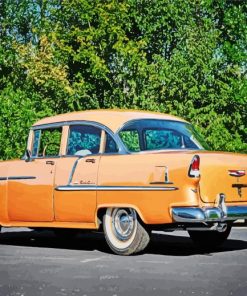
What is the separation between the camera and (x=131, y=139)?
1025 cm

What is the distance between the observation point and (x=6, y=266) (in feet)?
28.5

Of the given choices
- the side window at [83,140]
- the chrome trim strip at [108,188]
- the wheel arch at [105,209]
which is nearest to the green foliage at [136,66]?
the side window at [83,140]

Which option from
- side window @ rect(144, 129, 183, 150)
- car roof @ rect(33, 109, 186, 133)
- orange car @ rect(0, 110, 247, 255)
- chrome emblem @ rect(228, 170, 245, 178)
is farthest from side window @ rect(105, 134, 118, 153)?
chrome emblem @ rect(228, 170, 245, 178)

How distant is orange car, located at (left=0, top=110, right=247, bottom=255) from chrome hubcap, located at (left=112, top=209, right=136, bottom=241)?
13mm

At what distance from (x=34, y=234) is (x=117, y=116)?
14.4 feet

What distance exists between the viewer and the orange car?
9.13 meters

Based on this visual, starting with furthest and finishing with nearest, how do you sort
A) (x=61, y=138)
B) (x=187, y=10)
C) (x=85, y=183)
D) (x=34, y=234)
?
(x=187, y=10) < (x=34, y=234) < (x=61, y=138) < (x=85, y=183)

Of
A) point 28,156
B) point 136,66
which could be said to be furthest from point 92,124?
point 136,66

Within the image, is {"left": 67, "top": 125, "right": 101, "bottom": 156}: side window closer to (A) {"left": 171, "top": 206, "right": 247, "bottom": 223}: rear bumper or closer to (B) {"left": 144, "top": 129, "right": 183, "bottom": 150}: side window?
(B) {"left": 144, "top": 129, "right": 183, "bottom": 150}: side window

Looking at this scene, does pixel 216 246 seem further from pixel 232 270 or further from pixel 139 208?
pixel 232 270

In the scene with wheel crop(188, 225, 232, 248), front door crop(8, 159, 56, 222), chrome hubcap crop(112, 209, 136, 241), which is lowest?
wheel crop(188, 225, 232, 248)

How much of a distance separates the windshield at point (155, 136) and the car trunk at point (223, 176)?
32.1 inches

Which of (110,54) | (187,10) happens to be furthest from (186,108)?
(187,10)

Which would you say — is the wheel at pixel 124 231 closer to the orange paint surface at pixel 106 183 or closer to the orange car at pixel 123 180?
the orange car at pixel 123 180
